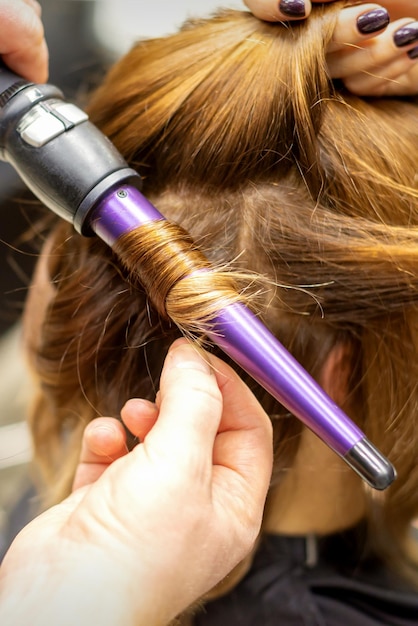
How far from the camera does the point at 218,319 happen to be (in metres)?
0.49

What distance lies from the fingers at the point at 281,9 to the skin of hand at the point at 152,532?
35 cm

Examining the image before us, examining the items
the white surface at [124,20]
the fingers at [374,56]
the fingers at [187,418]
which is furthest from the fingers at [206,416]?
the white surface at [124,20]

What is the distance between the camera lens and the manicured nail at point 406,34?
59cm

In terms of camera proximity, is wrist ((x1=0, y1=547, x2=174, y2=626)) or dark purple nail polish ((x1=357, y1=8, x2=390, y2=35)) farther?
dark purple nail polish ((x1=357, y1=8, x2=390, y2=35))

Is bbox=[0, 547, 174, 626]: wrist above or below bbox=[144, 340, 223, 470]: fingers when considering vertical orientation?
below

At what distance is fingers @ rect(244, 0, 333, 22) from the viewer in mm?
581

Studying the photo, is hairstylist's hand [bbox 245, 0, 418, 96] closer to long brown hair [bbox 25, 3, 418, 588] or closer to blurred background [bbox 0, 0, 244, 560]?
long brown hair [bbox 25, 3, 418, 588]

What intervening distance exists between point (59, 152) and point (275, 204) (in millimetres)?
211

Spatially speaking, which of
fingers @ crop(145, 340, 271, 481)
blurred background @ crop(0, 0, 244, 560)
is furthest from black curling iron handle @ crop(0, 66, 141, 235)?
blurred background @ crop(0, 0, 244, 560)

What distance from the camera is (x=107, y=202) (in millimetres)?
540

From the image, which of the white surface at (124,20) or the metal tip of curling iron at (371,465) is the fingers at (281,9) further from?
the white surface at (124,20)

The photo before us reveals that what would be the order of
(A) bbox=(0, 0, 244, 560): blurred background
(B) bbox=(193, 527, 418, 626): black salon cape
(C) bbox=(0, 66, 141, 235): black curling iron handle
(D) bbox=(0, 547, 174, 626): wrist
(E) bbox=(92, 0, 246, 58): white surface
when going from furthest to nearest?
(E) bbox=(92, 0, 246, 58): white surface
(A) bbox=(0, 0, 244, 560): blurred background
(B) bbox=(193, 527, 418, 626): black salon cape
(C) bbox=(0, 66, 141, 235): black curling iron handle
(D) bbox=(0, 547, 174, 626): wrist

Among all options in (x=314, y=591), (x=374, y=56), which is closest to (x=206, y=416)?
(x=374, y=56)

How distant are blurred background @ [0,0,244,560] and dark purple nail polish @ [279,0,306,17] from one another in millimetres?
464
